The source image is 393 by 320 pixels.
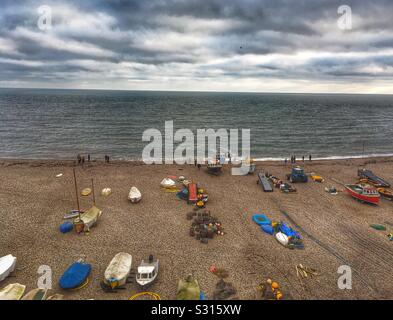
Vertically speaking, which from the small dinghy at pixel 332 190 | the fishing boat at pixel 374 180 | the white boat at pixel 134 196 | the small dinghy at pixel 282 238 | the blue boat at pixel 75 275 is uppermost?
the white boat at pixel 134 196

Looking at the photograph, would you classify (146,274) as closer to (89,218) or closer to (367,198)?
(89,218)

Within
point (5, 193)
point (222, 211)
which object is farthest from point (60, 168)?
point (222, 211)

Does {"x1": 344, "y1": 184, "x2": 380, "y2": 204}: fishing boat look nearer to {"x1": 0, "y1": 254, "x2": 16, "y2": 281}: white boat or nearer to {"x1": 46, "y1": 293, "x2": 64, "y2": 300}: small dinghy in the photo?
{"x1": 46, "y1": 293, "x2": 64, "y2": 300}: small dinghy

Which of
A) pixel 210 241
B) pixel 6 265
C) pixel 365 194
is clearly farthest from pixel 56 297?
pixel 365 194

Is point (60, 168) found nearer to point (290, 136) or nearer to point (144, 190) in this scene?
point (144, 190)

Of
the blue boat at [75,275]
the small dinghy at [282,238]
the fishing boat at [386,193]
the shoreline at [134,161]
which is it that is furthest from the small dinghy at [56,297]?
the fishing boat at [386,193]

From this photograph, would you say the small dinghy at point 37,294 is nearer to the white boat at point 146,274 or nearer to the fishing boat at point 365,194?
the white boat at point 146,274

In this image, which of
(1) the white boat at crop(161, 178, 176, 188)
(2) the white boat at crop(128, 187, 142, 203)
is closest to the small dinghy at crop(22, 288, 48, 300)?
(2) the white boat at crop(128, 187, 142, 203)
